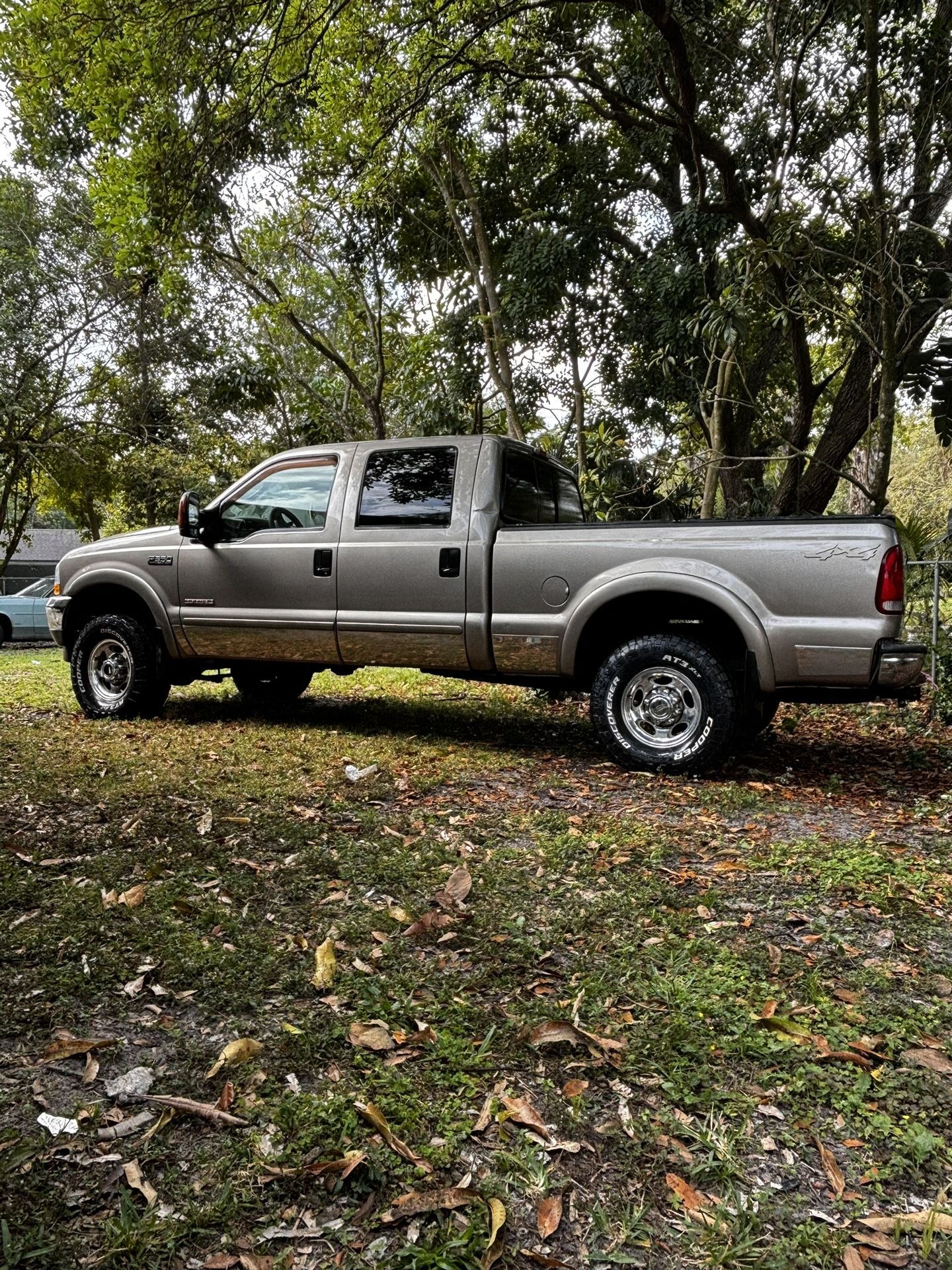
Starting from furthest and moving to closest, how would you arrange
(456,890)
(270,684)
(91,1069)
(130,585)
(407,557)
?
(270,684), (130,585), (407,557), (456,890), (91,1069)

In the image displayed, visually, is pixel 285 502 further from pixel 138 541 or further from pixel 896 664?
pixel 896 664

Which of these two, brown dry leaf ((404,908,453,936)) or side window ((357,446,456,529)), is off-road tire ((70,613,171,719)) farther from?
brown dry leaf ((404,908,453,936))

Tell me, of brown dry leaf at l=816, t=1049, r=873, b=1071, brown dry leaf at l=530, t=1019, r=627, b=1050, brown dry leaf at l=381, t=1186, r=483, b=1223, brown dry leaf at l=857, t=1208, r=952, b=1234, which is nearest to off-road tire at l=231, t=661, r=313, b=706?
brown dry leaf at l=530, t=1019, r=627, b=1050

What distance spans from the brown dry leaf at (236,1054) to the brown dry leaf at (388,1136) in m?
0.37

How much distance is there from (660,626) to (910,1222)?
3746mm

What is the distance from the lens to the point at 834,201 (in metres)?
9.41

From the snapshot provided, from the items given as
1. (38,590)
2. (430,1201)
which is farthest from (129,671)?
(38,590)

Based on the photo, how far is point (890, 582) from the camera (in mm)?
4578

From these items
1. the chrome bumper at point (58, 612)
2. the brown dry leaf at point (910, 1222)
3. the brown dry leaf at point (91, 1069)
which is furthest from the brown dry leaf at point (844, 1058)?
the chrome bumper at point (58, 612)

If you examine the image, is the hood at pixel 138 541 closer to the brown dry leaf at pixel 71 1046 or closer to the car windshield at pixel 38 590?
the brown dry leaf at pixel 71 1046

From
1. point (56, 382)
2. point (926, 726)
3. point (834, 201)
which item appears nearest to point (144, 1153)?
point (926, 726)

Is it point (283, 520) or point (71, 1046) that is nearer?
point (71, 1046)

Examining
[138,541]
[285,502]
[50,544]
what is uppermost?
[50,544]

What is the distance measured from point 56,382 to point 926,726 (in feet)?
64.4
